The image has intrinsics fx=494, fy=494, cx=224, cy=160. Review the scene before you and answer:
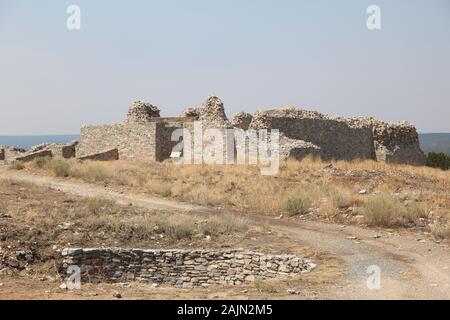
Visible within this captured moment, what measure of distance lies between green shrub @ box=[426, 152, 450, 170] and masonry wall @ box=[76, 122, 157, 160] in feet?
74.2

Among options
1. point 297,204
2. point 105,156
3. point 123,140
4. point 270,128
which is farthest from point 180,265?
point 123,140

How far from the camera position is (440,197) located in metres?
15.1

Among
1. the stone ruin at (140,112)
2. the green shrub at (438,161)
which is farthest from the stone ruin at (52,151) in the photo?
the green shrub at (438,161)

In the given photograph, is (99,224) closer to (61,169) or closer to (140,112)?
(61,169)

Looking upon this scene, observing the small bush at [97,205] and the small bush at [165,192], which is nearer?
the small bush at [97,205]

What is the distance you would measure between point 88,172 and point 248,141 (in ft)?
28.1

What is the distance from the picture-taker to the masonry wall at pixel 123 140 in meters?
28.2

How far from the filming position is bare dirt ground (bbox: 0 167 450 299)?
7879 mm

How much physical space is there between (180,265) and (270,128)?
1669 centimetres

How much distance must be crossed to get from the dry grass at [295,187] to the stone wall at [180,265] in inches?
173

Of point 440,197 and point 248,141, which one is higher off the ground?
point 248,141

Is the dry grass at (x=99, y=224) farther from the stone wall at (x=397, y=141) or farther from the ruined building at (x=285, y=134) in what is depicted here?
the stone wall at (x=397, y=141)
